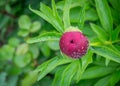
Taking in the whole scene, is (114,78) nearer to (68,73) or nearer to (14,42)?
A: (68,73)

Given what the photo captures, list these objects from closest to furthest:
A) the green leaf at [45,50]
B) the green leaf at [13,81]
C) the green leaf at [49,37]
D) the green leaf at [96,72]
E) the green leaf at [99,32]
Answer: the green leaf at [49,37], the green leaf at [99,32], the green leaf at [96,72], the green leaf at [45,50], the green leaf at [13,81]

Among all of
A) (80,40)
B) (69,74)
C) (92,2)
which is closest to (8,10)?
(92,2)

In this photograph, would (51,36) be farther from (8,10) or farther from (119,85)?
(8,10)

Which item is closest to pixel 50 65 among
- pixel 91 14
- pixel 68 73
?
pixel 68 73

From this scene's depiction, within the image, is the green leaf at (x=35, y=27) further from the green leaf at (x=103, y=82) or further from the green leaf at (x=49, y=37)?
the green leaf at (x=49, y=37)

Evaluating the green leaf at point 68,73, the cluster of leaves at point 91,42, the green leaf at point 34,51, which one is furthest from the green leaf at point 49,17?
the green leaf at point 34,51

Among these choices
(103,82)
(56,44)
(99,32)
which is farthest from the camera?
(56,44)

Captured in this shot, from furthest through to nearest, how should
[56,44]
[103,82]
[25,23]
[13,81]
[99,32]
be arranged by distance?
[13,81] < [25,23] < [56,44] < [103,82] < [99,32]
